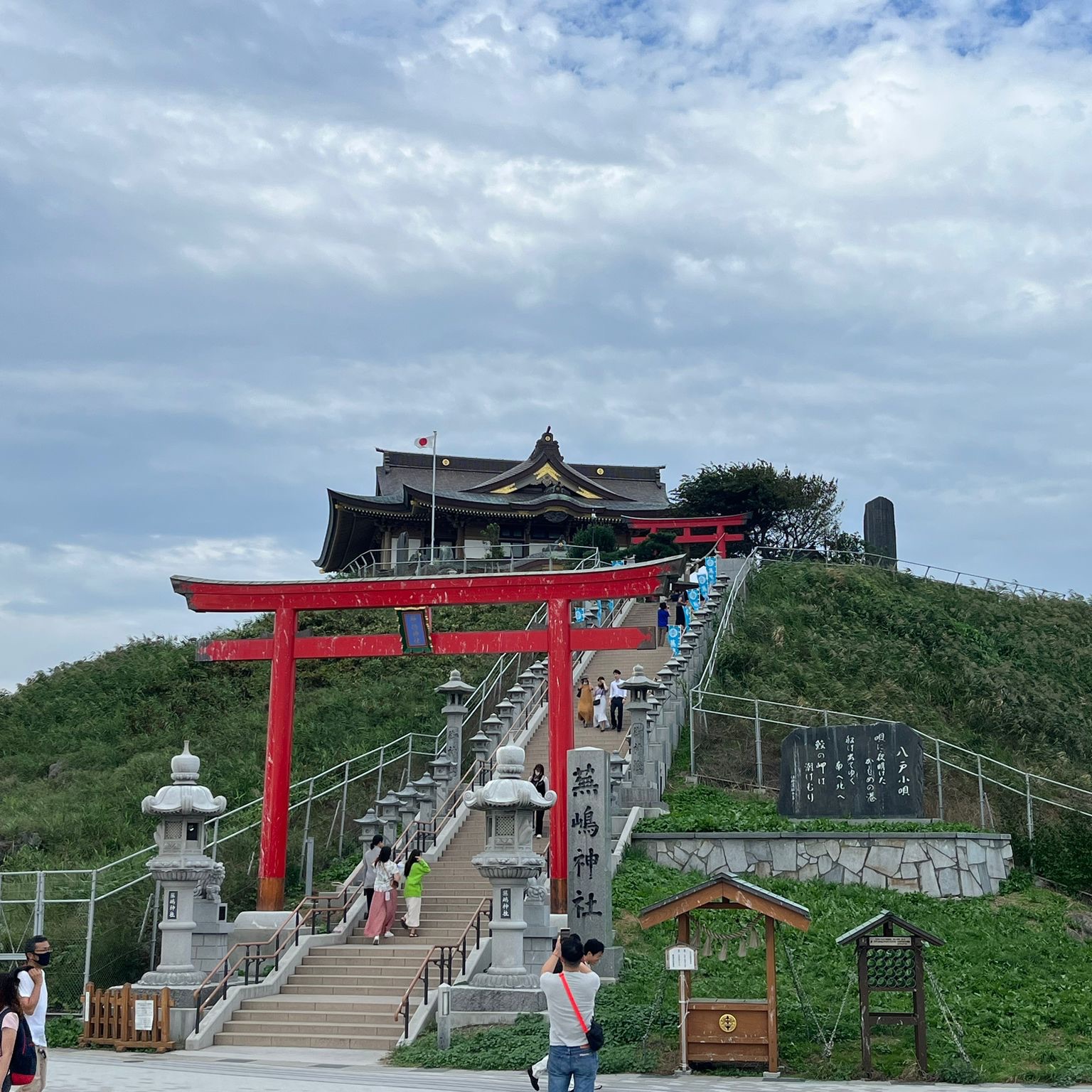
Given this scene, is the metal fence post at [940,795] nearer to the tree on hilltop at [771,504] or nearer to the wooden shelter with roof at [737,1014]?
the wooden shelter with roof at [737,1014]

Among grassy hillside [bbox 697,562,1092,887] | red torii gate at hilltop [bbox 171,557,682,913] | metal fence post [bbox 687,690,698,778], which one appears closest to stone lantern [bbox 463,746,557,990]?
red torii gate at hilltop [bbox 171,557,682,913]

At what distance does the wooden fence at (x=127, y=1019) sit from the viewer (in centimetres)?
1509

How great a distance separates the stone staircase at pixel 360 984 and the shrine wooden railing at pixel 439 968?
0.56 ft

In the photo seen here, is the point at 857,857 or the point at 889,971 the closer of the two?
the point at 889,971

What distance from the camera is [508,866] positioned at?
50.1 ft

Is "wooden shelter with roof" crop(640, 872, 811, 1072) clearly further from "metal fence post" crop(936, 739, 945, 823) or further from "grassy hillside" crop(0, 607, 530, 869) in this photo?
"grassy hillside" crop(0, 607, 530, 869)

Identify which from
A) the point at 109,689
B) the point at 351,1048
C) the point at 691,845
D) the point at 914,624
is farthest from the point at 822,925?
the point at 109,689

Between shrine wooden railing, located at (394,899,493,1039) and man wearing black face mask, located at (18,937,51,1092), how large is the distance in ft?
18.7

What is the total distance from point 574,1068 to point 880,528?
41.6 meters

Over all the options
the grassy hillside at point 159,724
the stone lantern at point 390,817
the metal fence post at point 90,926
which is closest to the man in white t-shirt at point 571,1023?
the metal fence post at point 90,926

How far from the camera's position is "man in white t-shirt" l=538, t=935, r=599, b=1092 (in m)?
8.70

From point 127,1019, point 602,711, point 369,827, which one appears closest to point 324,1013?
point 127,1019

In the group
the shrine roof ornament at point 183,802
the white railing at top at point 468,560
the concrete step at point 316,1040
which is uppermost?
the white railing at top at point 468,560

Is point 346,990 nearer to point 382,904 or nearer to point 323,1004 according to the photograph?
point 323,1004
